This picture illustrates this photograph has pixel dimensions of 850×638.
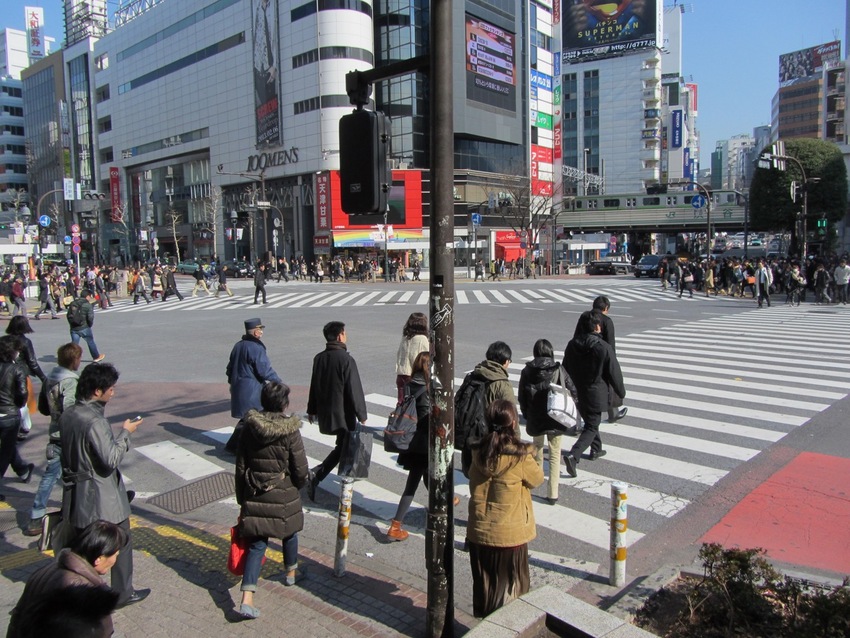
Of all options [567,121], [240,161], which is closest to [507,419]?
[240,161]

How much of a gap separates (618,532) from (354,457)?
2.83m

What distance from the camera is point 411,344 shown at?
307 inches

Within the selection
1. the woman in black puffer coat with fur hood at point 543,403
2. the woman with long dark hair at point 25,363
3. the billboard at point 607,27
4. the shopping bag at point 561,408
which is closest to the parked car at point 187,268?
the woman with long dark hair at point 25,363

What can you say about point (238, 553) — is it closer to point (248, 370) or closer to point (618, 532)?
point (618, 532)

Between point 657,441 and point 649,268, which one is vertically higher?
point 649,268

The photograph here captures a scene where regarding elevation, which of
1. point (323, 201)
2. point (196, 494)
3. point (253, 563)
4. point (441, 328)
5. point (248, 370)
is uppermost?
point (323, 201)

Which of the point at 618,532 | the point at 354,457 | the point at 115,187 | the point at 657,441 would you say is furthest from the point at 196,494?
the point at 115,187

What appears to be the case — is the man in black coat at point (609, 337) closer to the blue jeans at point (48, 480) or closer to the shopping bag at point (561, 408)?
the shopping bag at point (561, 408)

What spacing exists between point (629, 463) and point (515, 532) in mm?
3923

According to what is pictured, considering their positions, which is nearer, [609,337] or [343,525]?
[343,525]

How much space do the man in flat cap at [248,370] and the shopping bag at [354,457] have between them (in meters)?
1.41

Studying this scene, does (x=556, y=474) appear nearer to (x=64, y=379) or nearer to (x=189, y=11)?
(x=64, y=379)

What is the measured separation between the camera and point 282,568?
511cm

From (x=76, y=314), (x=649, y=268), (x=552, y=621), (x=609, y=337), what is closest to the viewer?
(x=552, y=621)
